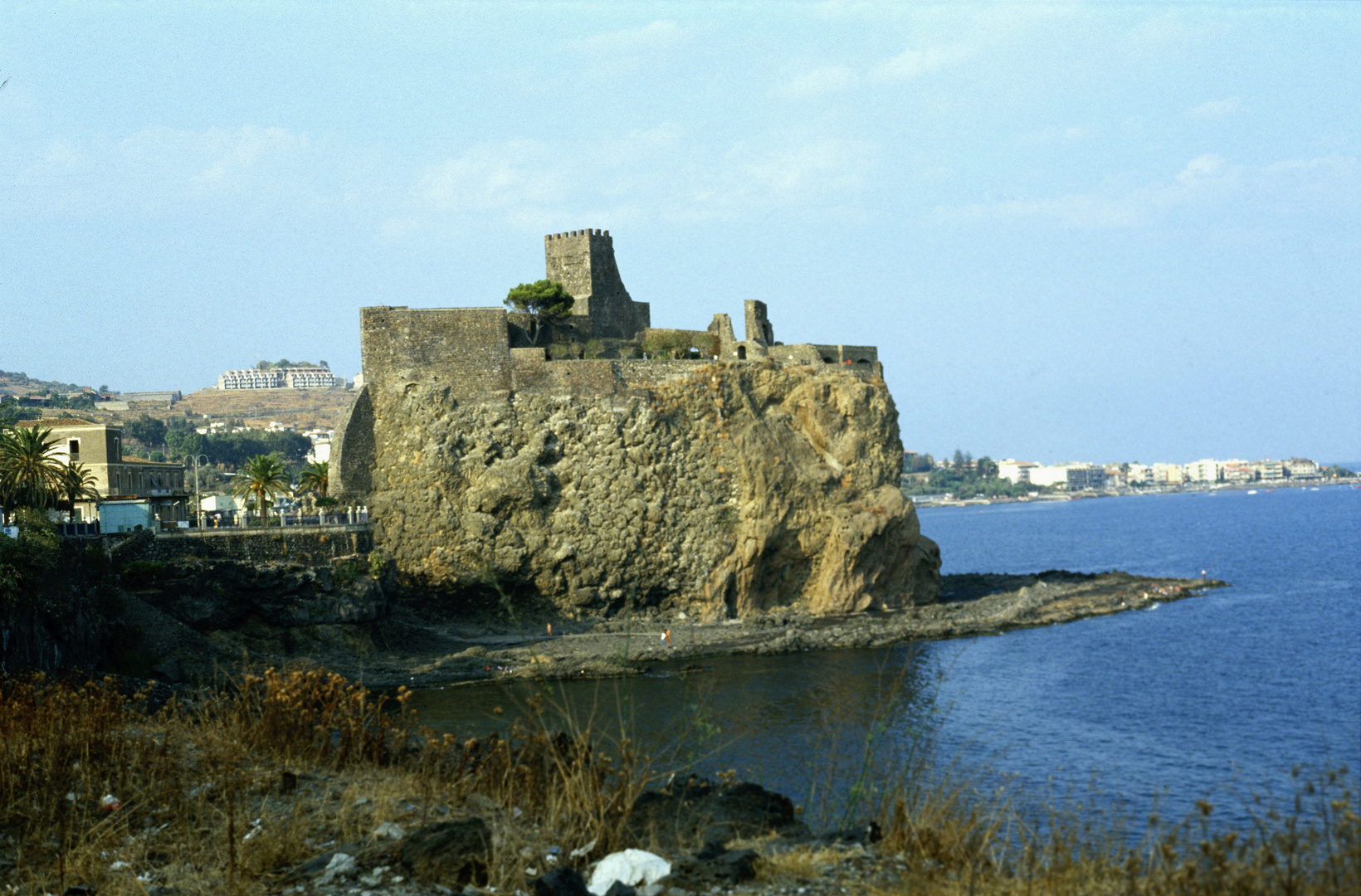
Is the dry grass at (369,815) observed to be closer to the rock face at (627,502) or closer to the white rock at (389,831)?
the white rock at (389,831)

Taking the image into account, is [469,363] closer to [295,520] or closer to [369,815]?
[295,520]

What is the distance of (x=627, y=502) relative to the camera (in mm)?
42312

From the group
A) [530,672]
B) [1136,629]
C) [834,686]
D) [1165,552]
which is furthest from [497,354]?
[1165,552]

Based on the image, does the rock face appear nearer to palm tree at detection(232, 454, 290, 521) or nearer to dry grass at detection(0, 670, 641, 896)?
palm tree at detection(232, 454, 290, 521)

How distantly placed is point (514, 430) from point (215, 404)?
153 metres

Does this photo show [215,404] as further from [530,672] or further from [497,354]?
[530,672]

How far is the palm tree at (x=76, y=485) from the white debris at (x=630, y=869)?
32.0 metres

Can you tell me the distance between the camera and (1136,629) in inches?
1672

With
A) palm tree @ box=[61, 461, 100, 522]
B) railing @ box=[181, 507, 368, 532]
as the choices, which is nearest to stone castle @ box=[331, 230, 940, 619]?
railing @ box=[181, 507, 368, 532]

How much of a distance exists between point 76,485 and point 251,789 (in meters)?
29.8

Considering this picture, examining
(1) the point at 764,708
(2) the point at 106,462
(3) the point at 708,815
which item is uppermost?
(2) the point at 106,462

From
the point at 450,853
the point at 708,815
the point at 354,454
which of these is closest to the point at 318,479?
the point at 354,454

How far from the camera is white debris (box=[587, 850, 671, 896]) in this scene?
7.38 meters

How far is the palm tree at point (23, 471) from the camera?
Answer: 32844 millimetres
